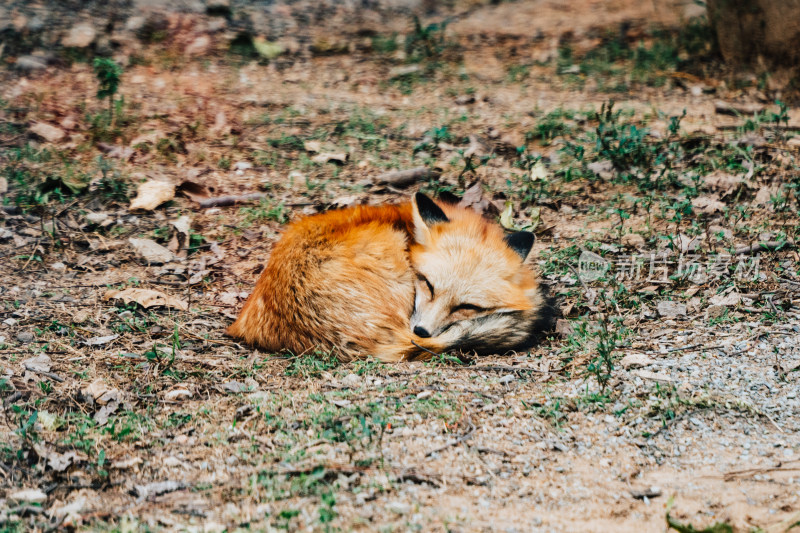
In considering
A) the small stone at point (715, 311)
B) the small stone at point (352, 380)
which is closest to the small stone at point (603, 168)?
the small stone at point (715, 311)

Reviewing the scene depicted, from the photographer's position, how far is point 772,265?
3922 mm

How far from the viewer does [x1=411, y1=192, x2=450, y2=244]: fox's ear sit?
377cm

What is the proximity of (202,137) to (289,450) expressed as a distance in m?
4.11

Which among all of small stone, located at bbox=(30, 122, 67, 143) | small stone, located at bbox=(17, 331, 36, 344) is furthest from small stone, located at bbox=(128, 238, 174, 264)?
small stone, located at bbox=(30, 122, 67, 143)

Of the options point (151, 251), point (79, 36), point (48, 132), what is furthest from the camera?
point (79, 36)

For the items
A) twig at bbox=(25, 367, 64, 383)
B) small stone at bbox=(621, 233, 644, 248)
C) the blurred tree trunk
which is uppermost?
the blurred tree trunk

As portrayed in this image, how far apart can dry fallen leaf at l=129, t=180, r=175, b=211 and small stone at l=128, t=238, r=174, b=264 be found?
412 mm

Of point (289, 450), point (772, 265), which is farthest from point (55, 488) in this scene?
point (772, 265)

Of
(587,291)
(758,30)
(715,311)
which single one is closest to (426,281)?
(587,291)

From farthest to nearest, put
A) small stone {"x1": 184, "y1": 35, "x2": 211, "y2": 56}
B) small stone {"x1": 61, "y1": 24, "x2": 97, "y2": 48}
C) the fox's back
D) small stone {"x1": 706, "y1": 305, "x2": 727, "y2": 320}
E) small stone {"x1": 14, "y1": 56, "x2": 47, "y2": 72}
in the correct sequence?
small stone {"x1": 184, "y1": 35, "x2": 211, "y2": 56}
small stone {"x1": 61, "y1": 24, "x2": 97, "y2": 48}
small stone {"x1": 14, "y1": 56, "x2": 47, "y2": 72}
small stone {"x1": 706, "y1": 305, "x2": 727, "y2": 320}
the fox's back

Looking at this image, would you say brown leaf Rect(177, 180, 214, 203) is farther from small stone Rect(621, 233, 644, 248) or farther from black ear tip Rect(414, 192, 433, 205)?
small stone Rect(621, 233, 644, 248)

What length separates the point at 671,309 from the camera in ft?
12.1

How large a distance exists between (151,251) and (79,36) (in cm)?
407

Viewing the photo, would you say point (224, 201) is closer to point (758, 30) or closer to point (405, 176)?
point (405, 176)
